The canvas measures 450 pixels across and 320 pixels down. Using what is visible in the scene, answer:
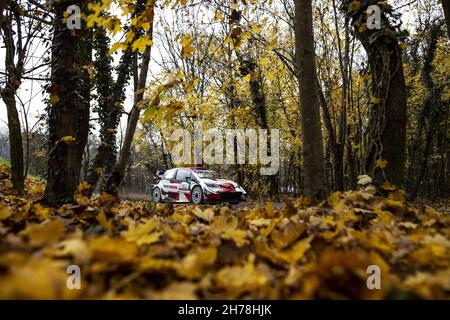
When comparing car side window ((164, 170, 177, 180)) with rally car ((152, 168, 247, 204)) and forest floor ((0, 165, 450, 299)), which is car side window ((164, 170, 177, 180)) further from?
forest floor ((0, 165, 450, 299))

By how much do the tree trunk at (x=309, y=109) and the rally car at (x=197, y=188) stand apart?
31.8ft

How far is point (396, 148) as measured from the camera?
3225 millimetres

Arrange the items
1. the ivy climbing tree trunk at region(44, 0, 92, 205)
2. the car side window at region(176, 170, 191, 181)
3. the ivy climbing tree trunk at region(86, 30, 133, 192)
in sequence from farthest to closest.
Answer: the car side window at region(176, 170, 191, 181)
the ivy climbing tree trunk at region(86, 30, 133, 192)
the ivy climbing tree trunk at region(44, 0, 92, 205)

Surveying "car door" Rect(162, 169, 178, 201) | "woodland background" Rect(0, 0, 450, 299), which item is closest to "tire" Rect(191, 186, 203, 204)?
"car door" Rect(162, 169, 178, 201)

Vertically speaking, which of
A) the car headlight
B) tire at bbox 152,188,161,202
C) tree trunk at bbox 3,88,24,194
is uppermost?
tree trunk at bbox 3,88,24,194

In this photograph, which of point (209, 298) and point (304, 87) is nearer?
point (209, 298)

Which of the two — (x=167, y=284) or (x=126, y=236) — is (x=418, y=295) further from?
(x=126, y=236)

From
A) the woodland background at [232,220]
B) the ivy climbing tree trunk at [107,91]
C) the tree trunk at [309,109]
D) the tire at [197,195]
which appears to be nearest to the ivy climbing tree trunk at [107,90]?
the ivy climbing tree trunk at [107,91]

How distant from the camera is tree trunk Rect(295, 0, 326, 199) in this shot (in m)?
3.05

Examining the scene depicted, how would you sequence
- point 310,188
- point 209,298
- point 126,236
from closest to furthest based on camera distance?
point 209,298 < point 126,236 < point 310,188

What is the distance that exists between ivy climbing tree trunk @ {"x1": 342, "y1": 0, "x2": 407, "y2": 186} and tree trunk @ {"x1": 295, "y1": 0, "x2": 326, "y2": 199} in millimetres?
648
